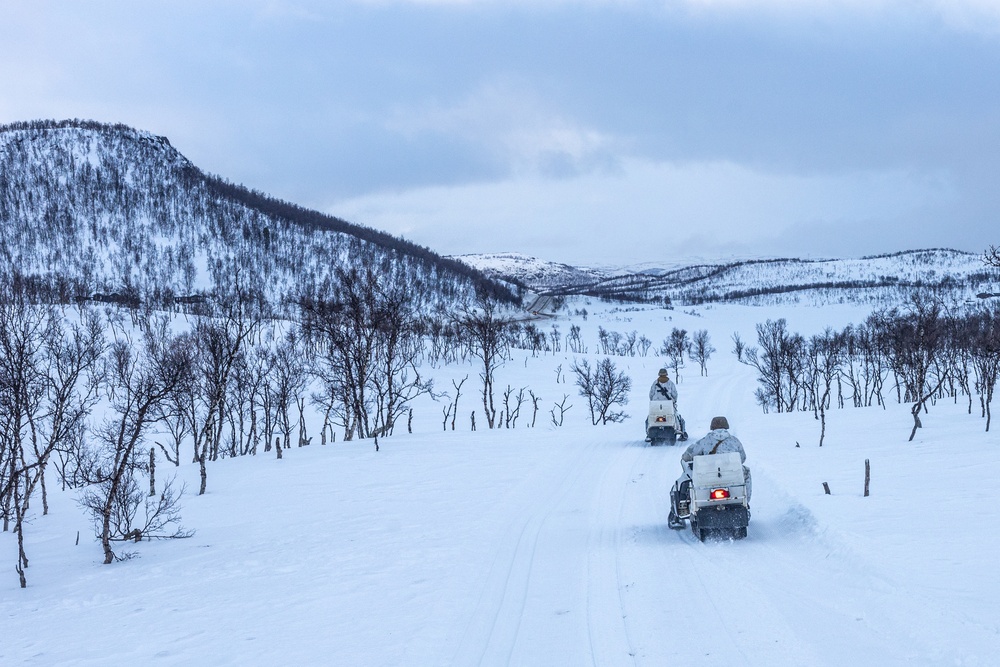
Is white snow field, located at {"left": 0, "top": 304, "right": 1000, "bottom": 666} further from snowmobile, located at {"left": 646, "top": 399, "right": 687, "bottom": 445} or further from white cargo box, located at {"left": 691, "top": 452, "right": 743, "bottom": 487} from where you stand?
snowmobile, located at {"left": 646, "top": 399, "right": 687, "bottom": 445}

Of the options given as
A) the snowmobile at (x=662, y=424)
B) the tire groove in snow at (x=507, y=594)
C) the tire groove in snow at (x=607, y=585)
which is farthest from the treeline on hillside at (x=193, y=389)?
the snowmobile at (x=662, y=424)

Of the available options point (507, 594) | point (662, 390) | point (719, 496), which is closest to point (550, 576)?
point (507, 594)

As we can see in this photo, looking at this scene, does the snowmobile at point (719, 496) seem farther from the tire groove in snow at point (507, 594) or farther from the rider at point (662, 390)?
the rider at point (662, 390)

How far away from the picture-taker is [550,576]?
9141 mm

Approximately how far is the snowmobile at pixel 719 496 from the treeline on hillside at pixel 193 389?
994cm

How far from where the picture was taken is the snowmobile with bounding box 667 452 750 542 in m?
10.4

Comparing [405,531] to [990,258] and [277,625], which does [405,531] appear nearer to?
[277,625]

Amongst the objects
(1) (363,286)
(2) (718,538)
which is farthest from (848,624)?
(1) (363,286)

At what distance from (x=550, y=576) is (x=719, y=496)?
3097 mm

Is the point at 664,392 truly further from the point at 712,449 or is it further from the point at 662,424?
the point at 712,449

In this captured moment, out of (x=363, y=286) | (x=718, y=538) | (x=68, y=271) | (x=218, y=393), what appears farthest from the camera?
(x=68, y=271)

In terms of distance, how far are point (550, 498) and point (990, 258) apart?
58.3ft

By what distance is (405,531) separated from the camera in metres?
13.1

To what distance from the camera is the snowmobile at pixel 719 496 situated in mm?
10359
